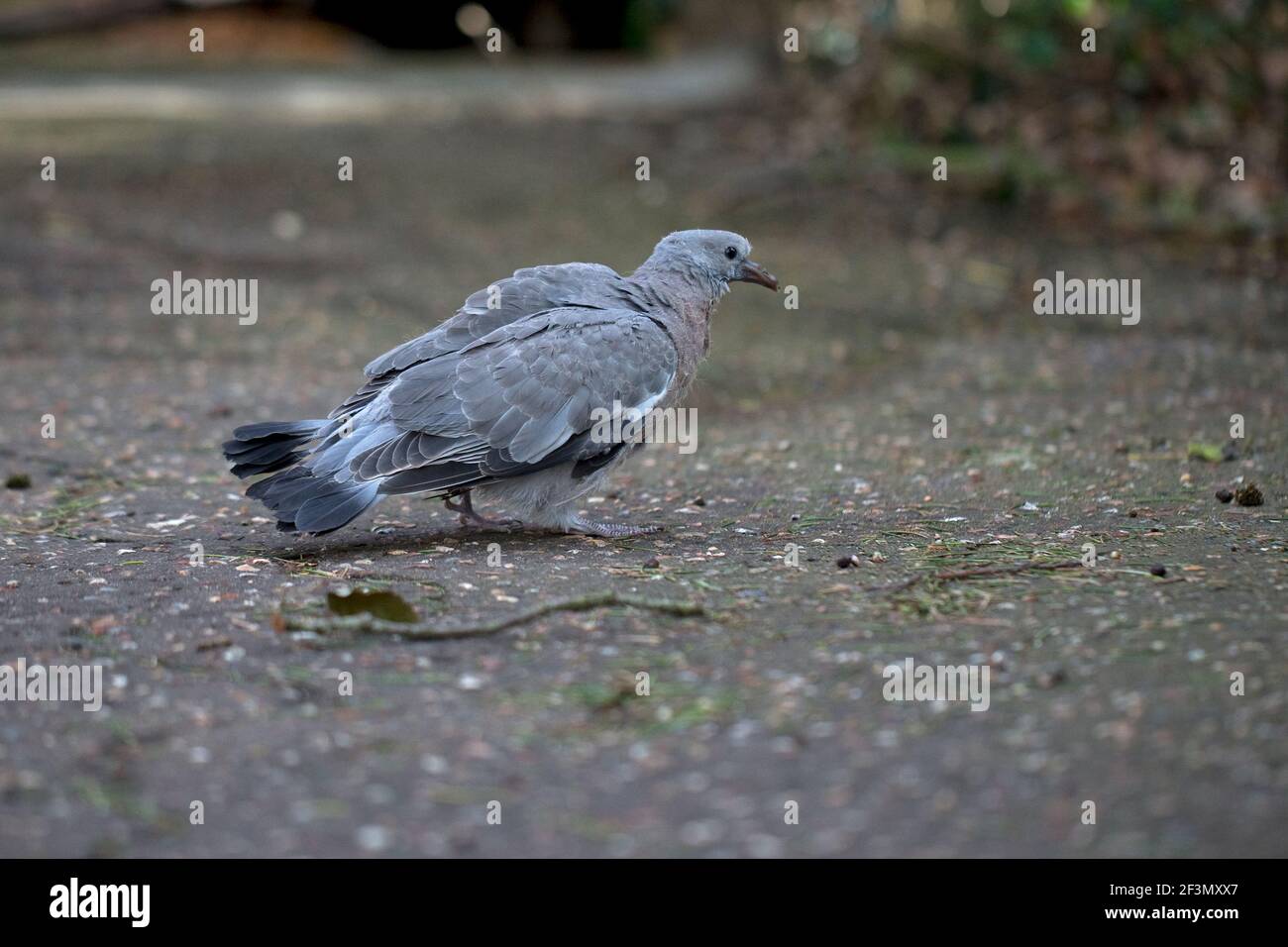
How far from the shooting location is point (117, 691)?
4121 mm

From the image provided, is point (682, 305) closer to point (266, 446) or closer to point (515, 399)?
point (515, 399)

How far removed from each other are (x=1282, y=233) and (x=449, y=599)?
8.47m

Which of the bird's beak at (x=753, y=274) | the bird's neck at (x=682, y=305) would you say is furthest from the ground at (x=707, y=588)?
the bird's beak at (x=753, y=274)

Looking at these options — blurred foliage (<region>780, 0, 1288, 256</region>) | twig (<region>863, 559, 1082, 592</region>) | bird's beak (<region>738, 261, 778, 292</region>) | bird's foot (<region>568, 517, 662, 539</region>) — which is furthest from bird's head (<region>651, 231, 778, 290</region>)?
blurred foliage (<region>780, 0, 1288, 256</region>)

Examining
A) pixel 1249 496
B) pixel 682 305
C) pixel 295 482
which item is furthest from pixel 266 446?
pixel 1249 496

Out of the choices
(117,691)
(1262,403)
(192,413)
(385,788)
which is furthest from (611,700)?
(1262,403)

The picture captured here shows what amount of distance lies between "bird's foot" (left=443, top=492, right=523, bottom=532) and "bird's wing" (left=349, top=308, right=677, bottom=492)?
493mm

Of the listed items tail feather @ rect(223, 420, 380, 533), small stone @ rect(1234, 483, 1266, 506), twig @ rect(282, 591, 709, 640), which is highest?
tail feather @ rect(223, 420, 380, 533)

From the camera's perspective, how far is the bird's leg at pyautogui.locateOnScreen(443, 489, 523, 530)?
591 centimetres

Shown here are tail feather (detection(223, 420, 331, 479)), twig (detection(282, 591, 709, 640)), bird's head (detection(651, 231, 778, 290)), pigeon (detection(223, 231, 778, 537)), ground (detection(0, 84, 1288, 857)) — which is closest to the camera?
ground (detection(0, 84, 1288, 857))

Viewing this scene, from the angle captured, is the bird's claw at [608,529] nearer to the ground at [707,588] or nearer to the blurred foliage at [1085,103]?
the ground at [707,588]

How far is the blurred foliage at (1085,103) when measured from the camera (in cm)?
→ 1112

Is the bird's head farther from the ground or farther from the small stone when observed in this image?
the small stone
